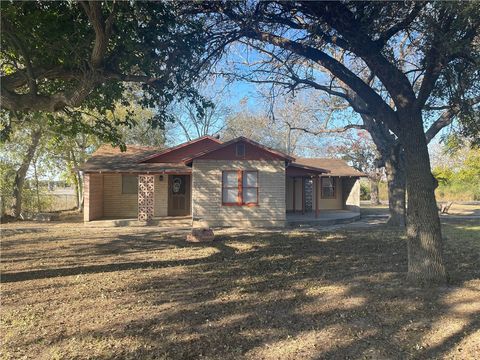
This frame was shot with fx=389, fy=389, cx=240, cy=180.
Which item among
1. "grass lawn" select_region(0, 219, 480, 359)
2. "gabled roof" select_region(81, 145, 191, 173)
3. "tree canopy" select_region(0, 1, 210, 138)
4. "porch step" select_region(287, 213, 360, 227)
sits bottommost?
"grass lawn" select_region(0, 219, 480, 359)

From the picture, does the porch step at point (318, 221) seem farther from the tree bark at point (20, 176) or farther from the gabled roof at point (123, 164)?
the tree bark at point (20, 176)

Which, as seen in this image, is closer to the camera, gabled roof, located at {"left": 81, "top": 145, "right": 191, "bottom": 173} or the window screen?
gabled roof, located at {"left": 81, "top": 145, "right": 191, "bottom": 173}

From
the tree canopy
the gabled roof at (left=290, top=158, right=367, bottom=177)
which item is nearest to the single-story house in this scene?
the gabled roof at (left=290, top=158, right=367, bottom=177)

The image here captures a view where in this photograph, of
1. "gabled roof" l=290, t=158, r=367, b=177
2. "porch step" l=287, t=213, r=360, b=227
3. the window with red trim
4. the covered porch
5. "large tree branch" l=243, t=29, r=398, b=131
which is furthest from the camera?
"gabled roof" l=290, t=158, r=367, b=177

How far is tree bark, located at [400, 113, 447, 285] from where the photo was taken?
20.9 ft

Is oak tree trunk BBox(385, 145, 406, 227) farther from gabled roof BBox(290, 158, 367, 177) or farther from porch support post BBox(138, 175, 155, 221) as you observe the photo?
porch support post BBox(138, 175, 155, 221)

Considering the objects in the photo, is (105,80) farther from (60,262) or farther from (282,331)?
(282,331)

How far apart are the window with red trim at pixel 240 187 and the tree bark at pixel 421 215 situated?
35.5ft

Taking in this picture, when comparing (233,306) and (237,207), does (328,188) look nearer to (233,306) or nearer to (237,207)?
(237,207)

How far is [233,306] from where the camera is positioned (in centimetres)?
540

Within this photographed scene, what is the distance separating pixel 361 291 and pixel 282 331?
7.01 feet

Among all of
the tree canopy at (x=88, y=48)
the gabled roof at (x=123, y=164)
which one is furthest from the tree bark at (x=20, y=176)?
the tree canopy at (x=88, y=48)

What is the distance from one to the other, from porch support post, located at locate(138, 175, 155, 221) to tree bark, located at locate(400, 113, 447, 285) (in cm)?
1383

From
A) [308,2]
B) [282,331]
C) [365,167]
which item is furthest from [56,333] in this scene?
[365,167]
